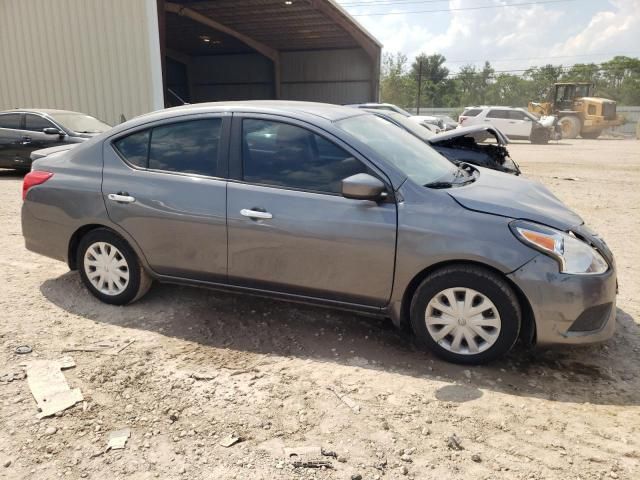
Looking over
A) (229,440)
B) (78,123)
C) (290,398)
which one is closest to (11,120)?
(78,123)

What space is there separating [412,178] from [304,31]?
22919 mm

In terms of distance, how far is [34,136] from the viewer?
35.8 ft

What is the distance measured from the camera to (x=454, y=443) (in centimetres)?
261

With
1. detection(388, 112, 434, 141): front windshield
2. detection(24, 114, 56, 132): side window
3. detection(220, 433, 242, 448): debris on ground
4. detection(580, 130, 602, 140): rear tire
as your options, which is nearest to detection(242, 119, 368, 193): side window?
detection(220, 433, 242, 448): debris on ground

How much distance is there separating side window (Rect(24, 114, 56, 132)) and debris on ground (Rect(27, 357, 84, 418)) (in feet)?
29.5

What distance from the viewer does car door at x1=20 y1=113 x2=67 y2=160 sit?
10.8 metres

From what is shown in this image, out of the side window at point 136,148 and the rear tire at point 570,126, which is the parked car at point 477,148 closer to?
the side window at point 136,148

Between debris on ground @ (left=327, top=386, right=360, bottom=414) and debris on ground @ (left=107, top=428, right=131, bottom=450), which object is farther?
debris on ground @ (left=327, top=386, right=360, bottom=414)

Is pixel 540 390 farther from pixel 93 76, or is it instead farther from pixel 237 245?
pixel 93 76

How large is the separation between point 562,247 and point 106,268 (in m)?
3.30

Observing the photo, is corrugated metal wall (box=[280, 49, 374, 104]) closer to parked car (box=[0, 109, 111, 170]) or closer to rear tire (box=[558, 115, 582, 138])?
rear tire (box=[558, 115, 582, 138])

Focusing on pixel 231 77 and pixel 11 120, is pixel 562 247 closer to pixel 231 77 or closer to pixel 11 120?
pixel 11 120

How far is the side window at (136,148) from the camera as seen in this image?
4.00m

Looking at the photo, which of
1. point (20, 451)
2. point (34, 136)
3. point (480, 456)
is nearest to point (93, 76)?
point (34, 136)
